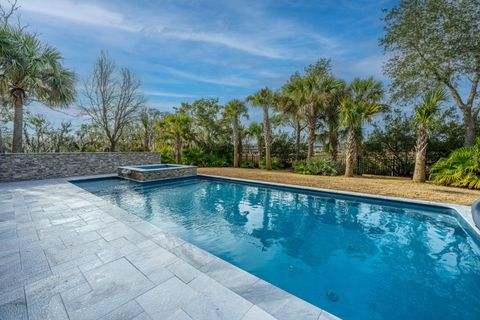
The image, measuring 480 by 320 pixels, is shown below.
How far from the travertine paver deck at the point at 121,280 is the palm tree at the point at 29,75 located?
8.07m

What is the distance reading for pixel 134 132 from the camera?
18.2 metres

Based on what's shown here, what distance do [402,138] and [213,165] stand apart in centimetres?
1198

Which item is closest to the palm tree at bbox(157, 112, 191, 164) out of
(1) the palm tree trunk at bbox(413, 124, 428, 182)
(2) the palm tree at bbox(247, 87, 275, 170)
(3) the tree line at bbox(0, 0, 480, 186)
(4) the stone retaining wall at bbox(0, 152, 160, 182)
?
(3) the tree line at bbox(0, 0, 480, 186)

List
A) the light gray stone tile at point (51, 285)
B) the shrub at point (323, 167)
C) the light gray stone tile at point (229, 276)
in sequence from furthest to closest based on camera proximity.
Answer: the shrub at point (323, 167), the light gray stone tile at point (229, 276), the light gray stone tile at point (51, 285)

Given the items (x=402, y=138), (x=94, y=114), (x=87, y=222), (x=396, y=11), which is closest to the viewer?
(x=87, y=222)

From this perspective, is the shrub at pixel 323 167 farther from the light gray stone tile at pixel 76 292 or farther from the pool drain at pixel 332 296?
the light gray stone tile at pixel 76 292

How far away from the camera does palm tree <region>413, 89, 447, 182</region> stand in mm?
7486

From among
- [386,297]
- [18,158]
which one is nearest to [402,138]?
[386,297]

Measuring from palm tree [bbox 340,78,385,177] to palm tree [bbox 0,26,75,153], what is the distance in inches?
529

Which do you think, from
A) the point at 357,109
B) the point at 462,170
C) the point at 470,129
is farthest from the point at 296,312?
the point at 470,129

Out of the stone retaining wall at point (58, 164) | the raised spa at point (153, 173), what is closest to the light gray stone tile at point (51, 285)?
the raised spa at point (153, 173)

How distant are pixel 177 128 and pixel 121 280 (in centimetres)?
1389

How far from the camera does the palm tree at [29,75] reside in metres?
A: 7.57

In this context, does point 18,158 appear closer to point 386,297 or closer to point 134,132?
point 134,132
